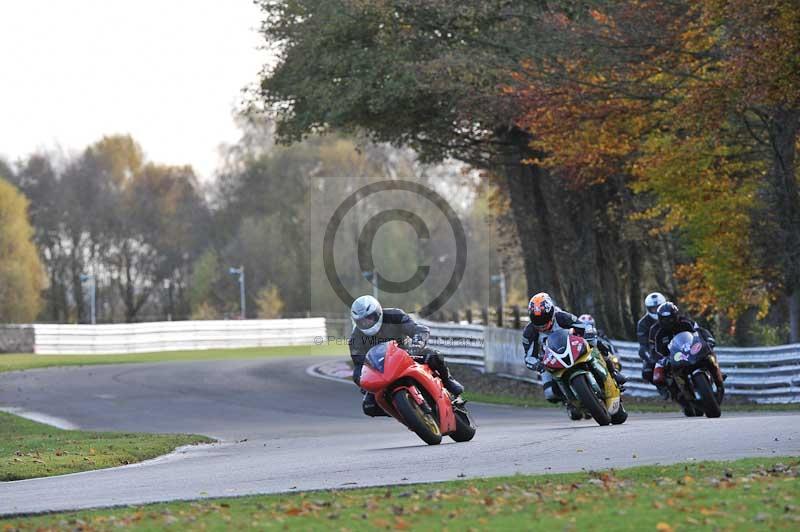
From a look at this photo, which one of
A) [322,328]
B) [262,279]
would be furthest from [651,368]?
[262,279]

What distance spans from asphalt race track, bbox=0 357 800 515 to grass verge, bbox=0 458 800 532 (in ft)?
2.53

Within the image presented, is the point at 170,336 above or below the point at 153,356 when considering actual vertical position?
above

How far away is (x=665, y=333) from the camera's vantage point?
63.1 feet

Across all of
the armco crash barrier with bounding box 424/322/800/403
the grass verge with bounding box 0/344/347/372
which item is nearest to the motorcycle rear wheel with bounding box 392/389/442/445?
the armco crash barrier with bounding box 424/322/800/403

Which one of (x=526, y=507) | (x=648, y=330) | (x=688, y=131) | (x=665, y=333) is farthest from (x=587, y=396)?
(x=688, y=131)


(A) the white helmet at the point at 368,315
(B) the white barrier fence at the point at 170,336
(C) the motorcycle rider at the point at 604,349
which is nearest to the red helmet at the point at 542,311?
(C) the motorcycle rider at the point at 604,349

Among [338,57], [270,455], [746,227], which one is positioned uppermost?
[338,57]

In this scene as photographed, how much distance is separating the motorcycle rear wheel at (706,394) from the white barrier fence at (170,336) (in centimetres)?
3820

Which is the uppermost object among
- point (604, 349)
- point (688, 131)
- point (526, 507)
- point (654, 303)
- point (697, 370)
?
point (688, 131)

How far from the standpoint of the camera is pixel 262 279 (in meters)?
89.2

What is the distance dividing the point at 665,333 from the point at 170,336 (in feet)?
129

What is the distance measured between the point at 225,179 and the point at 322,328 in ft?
102

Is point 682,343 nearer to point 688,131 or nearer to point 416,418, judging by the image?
point 416,418

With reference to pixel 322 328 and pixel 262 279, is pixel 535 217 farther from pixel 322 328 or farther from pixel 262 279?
pixel 262 279
